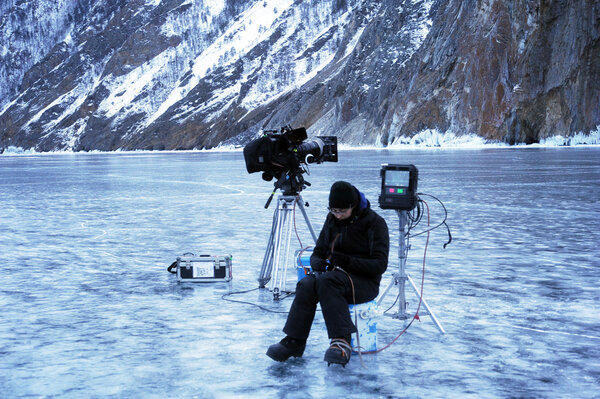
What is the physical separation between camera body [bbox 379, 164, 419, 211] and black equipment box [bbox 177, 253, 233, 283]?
274 centimetres

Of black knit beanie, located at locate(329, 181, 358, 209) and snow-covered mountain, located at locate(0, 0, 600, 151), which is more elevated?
snow-covered mountain, located at locate(0, 0, 600, 151)

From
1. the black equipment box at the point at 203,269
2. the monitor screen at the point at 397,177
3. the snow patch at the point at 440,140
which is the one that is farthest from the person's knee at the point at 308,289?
the snow patch at the point at 440,140

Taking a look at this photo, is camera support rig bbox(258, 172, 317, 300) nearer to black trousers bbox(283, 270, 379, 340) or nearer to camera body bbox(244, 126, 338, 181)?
camera body bbox(244, 126, 338, 181)

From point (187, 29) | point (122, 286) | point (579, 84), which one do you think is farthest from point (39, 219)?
point (187, 29)

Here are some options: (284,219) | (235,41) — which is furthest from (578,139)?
(235,41)

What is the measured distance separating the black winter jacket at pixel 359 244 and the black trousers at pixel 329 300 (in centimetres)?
9

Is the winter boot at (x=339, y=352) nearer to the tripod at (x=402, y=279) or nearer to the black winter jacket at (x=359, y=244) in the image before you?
the black winter jacket at (x=359, y=244)

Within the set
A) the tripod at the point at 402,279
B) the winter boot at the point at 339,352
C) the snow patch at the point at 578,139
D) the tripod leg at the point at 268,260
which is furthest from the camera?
the snow patch at the point at 578,139

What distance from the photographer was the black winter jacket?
16.9 feet

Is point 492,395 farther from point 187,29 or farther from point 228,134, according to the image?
point 187,29

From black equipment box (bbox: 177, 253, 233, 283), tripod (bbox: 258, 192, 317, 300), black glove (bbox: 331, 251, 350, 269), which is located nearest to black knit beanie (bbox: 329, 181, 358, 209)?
black glove (bbox: 331, 251, 350, 269)

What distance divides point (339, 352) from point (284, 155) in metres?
2.52

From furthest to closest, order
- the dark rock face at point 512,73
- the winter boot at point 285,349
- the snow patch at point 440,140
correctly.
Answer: the snow patch at point 440,140
the dark rock face at point 512,73
the winter boot at point 285,349

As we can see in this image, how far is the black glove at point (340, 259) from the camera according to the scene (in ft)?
16.9
